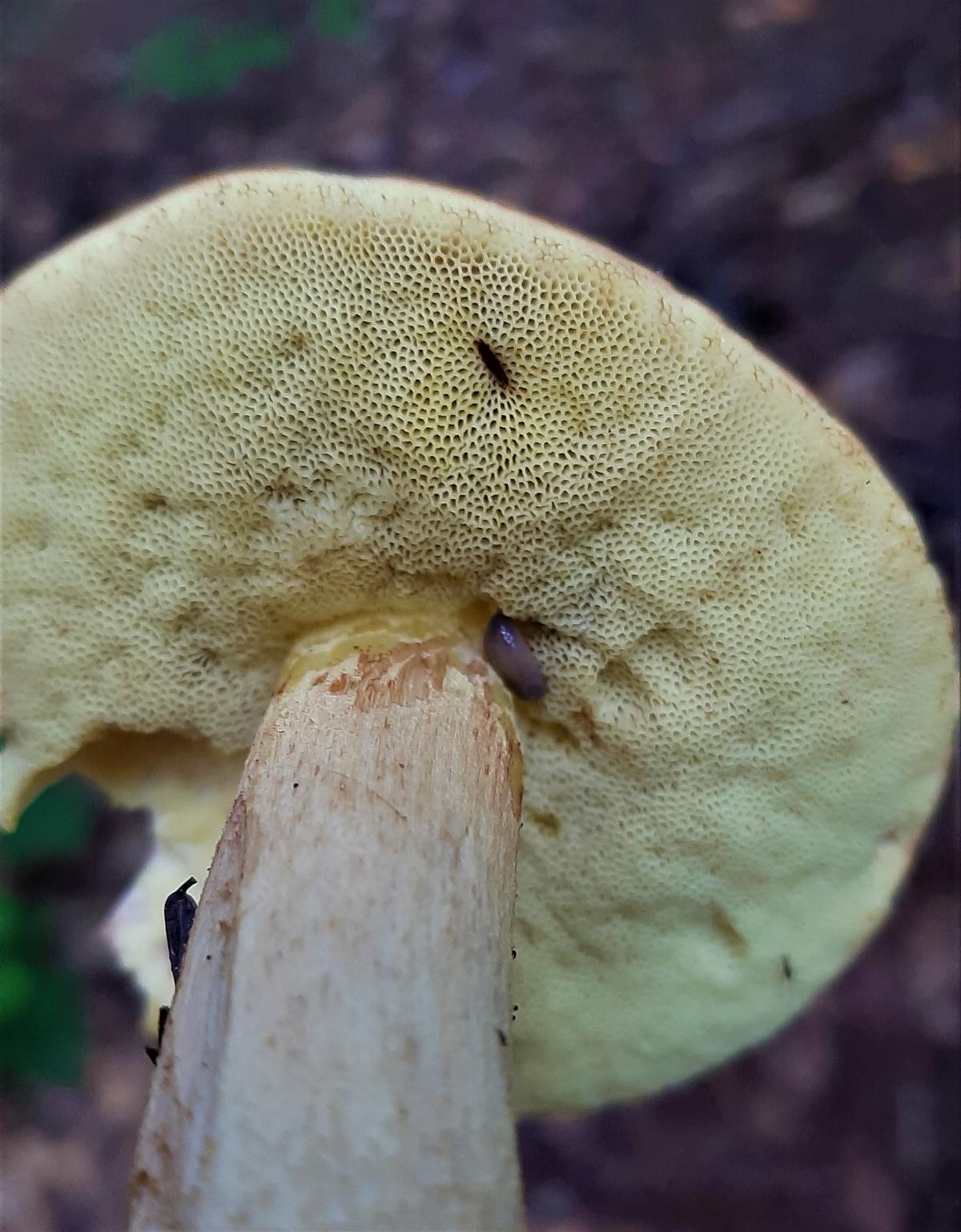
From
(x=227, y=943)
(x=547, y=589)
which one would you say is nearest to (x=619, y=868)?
(x=547, y=589)

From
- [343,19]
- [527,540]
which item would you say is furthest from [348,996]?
[343,19]

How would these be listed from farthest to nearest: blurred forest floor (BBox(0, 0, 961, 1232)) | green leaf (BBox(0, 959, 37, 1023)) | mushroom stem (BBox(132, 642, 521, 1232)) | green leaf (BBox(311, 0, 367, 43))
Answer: green leaf (BBox(311, 0, 367, 43)), green leaf (BBox(0, 959, 37, 1023)), blurred forest floor (BBox(0, 0, 961, 1232)), mushroom stem (BBox(132, 642, 521, 1232))

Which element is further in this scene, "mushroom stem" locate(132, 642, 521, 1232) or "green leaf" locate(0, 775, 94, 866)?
"green leaf" locate(0, 775, 94, 866)

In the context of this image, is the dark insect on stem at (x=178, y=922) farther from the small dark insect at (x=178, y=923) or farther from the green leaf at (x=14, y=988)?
the green leaf at (x=14, y=988)

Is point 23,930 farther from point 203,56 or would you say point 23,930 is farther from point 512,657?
point 203,56

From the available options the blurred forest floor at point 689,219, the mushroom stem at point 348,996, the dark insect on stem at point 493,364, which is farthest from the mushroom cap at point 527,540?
the blurred forest floor at point 689,219

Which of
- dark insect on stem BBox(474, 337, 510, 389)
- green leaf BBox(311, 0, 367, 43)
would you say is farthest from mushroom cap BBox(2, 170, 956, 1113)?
green leaf BBox(311, 0, 367, 43)

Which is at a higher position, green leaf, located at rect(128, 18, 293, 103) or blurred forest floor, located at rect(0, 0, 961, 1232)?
green leaf, located at rect(128, 18, 293, 103)

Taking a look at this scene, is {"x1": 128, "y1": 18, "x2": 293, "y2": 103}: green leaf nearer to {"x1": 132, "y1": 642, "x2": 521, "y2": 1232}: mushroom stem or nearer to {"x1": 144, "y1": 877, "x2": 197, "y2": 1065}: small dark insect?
{"x1": 132, "y1": 642, "x2": 521, "y2": 1232}: mushroom stem
